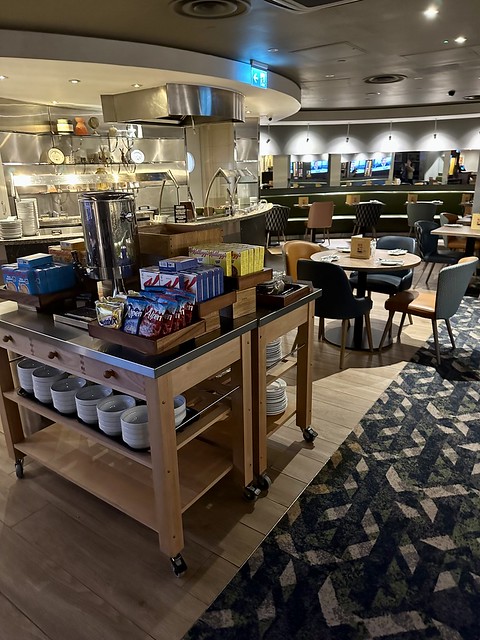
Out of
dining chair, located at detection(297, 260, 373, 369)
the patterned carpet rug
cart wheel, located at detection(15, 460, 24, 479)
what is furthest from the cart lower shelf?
dining chair, located at detection(297, 260, 373, 369)

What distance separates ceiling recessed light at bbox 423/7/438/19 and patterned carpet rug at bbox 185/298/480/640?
10.3ft

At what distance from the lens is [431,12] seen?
374cm

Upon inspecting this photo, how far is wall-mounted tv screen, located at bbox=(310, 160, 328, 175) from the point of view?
12918mm

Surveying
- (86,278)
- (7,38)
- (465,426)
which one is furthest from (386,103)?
(86,278)

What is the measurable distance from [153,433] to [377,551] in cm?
115

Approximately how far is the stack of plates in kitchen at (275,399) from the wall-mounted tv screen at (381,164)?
1193 cm

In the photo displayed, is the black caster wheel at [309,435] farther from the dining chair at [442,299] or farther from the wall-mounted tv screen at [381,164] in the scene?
the wall-mounted tv screen at [381,164]

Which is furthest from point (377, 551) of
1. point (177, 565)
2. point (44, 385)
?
point (44, 385)

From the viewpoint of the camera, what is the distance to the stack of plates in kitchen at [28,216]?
523 centimetres

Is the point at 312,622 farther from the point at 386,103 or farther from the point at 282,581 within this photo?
the point at 386,103

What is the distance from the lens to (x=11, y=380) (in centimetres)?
255

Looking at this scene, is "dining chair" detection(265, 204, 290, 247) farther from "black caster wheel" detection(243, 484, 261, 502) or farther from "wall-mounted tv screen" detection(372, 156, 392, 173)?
"black caster wheel" detection(243, 484, 261, 502)

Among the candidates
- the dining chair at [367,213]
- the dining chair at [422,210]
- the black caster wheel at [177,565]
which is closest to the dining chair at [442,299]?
the black caster wheel at [177,565]

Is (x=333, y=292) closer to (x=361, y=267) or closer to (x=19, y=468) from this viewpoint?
(x=361, y=267)
